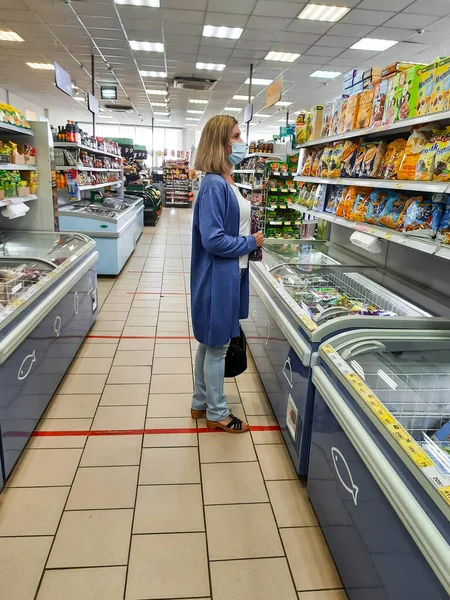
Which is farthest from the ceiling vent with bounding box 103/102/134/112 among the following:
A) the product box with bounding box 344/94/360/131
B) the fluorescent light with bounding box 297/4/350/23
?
the product box with bounding box 344/94/360/131

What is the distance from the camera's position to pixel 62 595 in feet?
5.67

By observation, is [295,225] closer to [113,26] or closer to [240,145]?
[113,26]

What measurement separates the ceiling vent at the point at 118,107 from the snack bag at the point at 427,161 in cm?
1734

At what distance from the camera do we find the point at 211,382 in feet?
9.04

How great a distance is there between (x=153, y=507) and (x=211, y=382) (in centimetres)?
81

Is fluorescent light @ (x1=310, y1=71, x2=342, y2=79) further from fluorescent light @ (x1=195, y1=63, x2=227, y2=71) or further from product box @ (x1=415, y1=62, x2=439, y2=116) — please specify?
product box @ (x1=415, y1=62, x2=439, y2=116)

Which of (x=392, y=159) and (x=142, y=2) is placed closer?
(x=392, y=159)

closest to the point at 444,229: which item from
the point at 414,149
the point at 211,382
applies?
the point at 414,149

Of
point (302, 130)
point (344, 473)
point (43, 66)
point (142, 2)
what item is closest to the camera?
point (344, 473)

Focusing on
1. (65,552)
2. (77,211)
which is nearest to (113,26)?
(77,211)

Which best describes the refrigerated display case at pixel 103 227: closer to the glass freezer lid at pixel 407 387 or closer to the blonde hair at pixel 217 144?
the blonde hair at pixel 217 144

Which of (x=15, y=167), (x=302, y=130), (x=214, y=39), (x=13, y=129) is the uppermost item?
(x=214, y=39)

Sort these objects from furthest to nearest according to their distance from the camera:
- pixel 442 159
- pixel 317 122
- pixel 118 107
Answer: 1. pixel 118 107
2. pixel 317 122
3. pixel 442 159

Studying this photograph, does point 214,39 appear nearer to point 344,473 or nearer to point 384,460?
point 344,473
